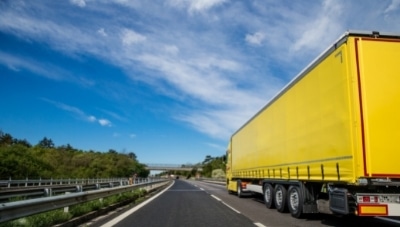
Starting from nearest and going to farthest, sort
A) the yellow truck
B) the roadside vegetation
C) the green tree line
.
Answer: the roadside vegetation < the yellow truck < the green tree line

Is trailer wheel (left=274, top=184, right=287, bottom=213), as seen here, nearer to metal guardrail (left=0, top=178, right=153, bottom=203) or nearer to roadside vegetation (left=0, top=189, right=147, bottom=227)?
roadside vegetation (left=0, top=189, right=147, bottom=227)

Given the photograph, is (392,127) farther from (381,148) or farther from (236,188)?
(236,188)

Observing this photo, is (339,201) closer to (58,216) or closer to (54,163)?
(58,216)

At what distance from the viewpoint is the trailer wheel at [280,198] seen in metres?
14.4

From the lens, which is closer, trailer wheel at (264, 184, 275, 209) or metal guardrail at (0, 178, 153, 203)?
metal guardrail at (0, 178, 153, 203)

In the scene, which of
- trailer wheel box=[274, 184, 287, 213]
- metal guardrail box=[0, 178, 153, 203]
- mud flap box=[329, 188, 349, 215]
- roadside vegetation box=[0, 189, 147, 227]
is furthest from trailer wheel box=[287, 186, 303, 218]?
metal guardrail box=[0, 178, 153, 203]

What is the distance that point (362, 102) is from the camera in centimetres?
915

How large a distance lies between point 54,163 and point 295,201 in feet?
322

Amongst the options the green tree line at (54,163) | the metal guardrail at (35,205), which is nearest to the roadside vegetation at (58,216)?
the metal guardrail at (35,205)

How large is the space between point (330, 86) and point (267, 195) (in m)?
7.68

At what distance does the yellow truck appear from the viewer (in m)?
9.04

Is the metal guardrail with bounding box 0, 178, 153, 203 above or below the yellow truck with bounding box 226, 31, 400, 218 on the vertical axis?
below

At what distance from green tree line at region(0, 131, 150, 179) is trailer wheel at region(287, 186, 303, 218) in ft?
150

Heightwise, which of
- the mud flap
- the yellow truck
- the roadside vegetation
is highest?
the yellow truck
